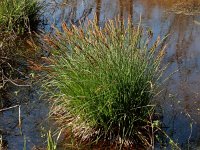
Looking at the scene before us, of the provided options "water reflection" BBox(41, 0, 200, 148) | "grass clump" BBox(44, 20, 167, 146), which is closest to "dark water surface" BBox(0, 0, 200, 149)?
"water reflection" BBox(41, 0, 200, 148)

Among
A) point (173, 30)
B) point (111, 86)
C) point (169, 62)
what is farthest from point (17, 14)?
Answer: point (111, 86)

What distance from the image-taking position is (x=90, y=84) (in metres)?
4.33

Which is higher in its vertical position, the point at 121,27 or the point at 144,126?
the point at 121,27

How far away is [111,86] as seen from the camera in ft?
14.0

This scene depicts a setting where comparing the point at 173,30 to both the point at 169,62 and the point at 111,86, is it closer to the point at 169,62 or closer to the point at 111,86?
the point at 169,62

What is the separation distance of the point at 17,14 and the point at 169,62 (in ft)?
8.51

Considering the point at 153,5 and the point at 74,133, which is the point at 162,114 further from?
the point at 153,5

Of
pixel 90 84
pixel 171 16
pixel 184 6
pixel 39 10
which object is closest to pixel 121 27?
pixel 90 84

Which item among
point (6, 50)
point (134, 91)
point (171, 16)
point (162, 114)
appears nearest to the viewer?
point (134, 91)

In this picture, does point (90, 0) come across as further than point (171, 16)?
Yes

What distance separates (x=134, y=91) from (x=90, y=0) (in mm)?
6252

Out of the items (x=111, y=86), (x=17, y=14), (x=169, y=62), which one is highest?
(x=111, y=86)

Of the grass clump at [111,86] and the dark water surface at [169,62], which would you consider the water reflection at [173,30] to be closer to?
the dark water surface at [169,62]

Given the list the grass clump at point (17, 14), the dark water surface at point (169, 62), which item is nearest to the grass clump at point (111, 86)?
the dark water surface at point (169, 62)
